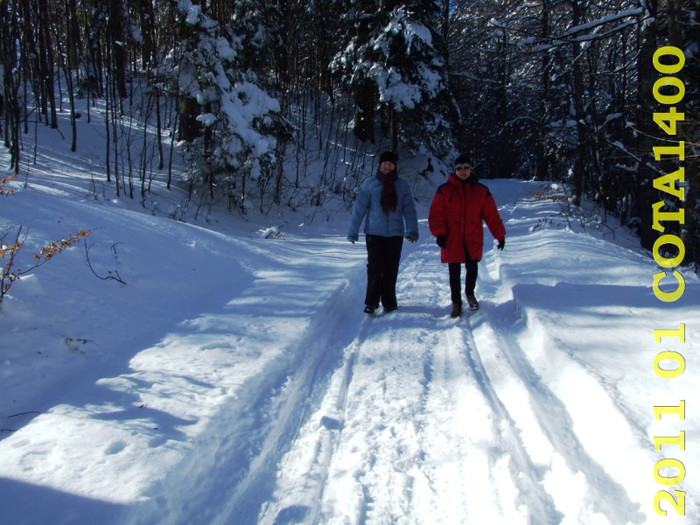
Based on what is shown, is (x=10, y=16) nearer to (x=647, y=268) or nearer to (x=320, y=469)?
(x=320, y=469)

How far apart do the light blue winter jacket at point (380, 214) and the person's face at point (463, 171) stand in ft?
2.05

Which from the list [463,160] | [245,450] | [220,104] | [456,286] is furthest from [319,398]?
[220,104]

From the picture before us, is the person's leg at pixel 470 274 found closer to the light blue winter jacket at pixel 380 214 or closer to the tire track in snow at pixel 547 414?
the tire track in snow at pixel 547 414

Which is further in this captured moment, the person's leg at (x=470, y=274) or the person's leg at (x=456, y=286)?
the person's leg at (x=470, y=274)

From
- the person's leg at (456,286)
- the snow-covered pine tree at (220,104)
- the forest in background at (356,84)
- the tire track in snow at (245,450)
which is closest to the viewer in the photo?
the tire track in snow at (245,450)

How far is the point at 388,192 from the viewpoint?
18.4 feet

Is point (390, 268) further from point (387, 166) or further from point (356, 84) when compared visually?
point (356, 84)

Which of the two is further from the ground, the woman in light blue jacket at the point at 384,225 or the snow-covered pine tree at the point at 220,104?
the snow-covered pine tree at the point at 220,104

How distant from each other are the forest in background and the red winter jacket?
6.16 feet

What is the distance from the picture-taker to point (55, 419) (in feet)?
9.70

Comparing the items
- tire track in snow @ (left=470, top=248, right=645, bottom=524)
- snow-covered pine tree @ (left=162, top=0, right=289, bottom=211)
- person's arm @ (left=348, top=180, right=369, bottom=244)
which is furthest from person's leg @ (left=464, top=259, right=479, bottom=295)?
snow-covered pine tree @ (left=162, top=0, right=289, bottom=211)

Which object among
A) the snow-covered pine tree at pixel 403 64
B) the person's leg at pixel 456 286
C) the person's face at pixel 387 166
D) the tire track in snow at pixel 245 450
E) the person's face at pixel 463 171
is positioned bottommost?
the tire track in snow at pixel 245 450

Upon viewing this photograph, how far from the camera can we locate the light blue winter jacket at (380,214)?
5.59 m

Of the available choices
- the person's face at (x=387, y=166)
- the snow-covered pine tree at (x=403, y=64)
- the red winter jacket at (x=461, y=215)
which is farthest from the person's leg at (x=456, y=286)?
the snow-covered pine tree at (x=403, y=64)
